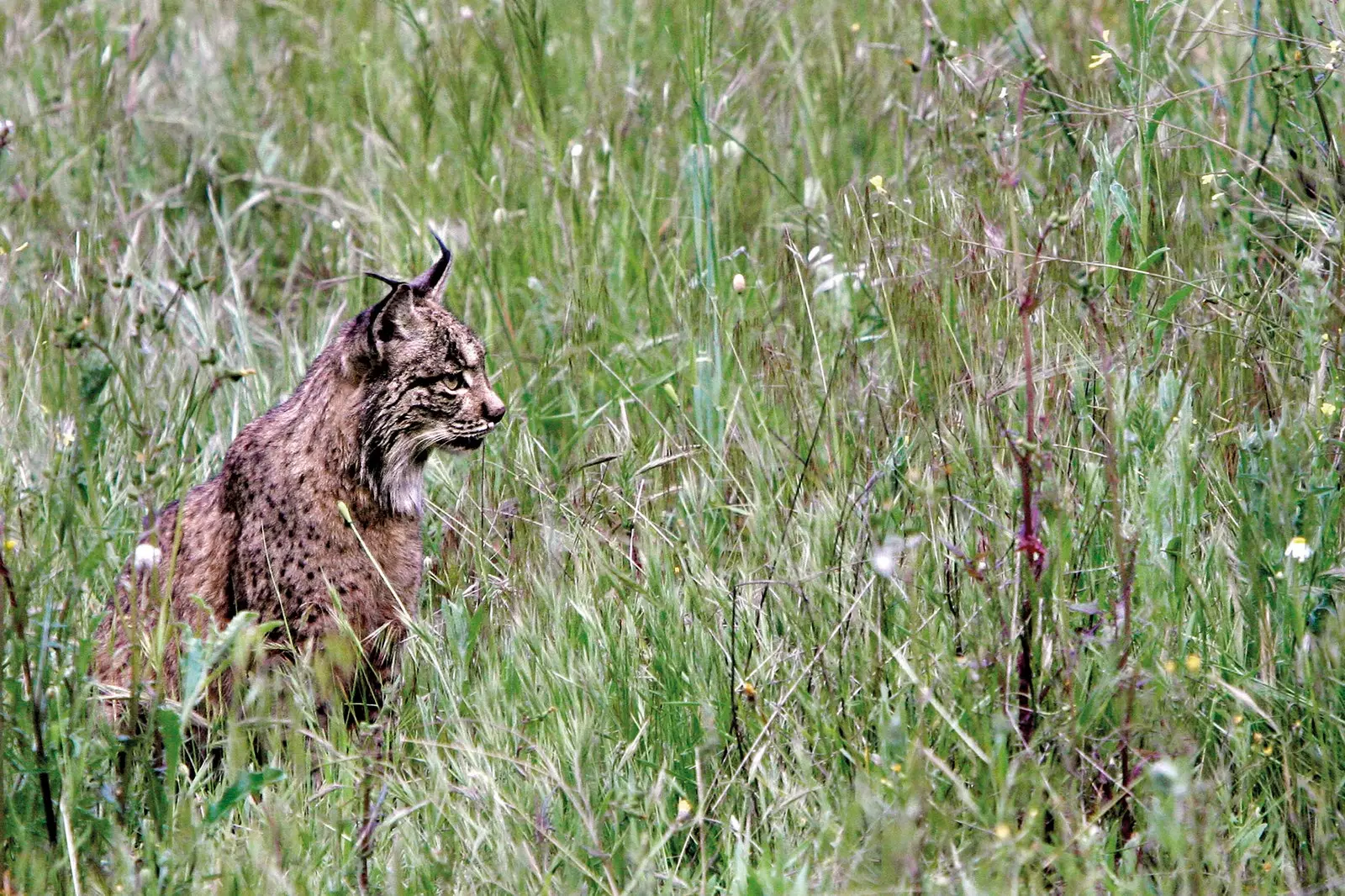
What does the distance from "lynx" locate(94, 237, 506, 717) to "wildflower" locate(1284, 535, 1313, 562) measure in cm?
196

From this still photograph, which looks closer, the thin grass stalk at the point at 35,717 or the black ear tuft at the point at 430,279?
the thin grass stalk at the point at 35,717

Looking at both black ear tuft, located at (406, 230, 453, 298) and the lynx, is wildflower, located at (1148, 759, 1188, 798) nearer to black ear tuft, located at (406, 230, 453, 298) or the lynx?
the lynx

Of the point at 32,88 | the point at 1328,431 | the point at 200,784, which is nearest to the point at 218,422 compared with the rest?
the point at 200,784

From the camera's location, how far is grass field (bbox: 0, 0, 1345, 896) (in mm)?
2910

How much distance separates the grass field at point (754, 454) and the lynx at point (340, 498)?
0.18 metres

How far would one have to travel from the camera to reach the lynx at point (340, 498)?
394 centimetres

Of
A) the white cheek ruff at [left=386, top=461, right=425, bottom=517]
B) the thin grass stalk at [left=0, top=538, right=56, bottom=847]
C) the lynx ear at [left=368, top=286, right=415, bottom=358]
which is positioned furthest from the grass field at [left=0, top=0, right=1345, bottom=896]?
the lynx ear at [left=368, top=286, right=415, bottom=358]

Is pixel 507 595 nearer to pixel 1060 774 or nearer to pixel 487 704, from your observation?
pixel 487 704

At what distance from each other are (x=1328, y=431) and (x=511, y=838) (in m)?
1.90

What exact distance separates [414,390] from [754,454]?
0.90m

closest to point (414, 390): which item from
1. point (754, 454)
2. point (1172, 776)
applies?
point (754, 454)

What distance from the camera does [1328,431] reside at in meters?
3.43

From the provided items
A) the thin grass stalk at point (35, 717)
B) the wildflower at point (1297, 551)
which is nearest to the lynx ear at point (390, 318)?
the thin grass stalk at point (35, 717)

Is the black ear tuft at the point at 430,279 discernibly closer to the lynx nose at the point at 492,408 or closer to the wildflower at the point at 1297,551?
the lynx nose at the point at 492,408
